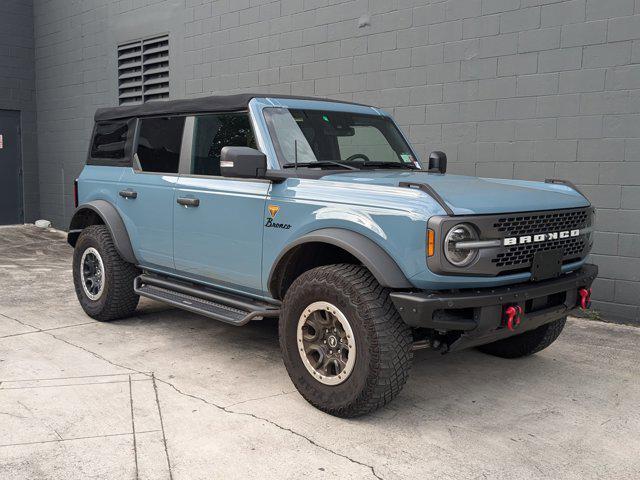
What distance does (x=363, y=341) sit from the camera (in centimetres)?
356

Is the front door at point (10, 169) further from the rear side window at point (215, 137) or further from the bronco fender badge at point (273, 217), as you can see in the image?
the bronco fender badge at point (273, 217)

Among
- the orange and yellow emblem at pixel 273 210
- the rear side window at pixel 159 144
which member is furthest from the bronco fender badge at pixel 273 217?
the rear side window at pixel 159 144

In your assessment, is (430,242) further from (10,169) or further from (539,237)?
(10,169)

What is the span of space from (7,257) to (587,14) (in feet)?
26.8

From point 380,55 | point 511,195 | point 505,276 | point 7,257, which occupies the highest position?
point 380,55

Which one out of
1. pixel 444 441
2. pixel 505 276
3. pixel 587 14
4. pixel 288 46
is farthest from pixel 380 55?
pixel 444 441

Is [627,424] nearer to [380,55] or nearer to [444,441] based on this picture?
[444,441]

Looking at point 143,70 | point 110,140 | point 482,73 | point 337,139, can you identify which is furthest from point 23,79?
point 337,139

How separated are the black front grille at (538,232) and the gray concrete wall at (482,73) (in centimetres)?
208

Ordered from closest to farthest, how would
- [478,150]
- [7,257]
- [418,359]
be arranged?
[418,359]
[478,150]
[7,257]

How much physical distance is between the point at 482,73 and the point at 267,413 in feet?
14.8

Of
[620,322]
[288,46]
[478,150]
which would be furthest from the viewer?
[288,46]

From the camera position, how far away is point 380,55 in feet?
25.3

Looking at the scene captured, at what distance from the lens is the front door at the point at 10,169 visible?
13.3 meters
